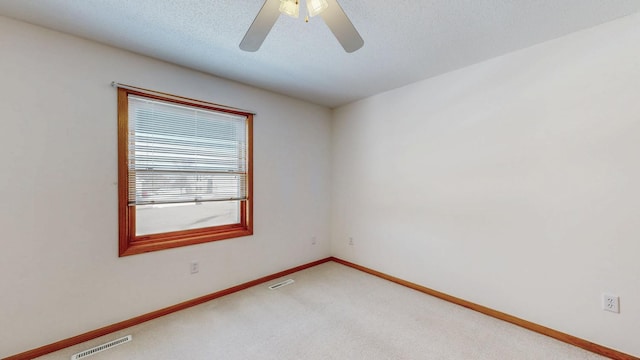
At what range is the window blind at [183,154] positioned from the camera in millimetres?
2199

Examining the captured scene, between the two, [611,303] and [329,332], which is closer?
[611,303]

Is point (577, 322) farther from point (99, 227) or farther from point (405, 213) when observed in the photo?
point (99, 227)

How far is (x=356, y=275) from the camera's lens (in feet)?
10.5

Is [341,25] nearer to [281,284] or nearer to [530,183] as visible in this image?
[530,183]

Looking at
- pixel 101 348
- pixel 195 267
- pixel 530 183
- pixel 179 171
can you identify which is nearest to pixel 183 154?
pixel 179 171

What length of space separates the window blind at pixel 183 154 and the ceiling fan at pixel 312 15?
1437 mm

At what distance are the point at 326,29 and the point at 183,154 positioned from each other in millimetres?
1764

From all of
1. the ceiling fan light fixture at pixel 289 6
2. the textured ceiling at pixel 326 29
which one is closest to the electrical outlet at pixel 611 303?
the textured ceiling at pixel 326 29

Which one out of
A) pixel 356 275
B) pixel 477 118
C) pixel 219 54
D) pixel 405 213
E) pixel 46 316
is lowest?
pixel 356 275

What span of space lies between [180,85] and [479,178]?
3.02 m

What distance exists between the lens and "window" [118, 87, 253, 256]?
215cm

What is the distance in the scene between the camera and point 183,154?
2.45 m

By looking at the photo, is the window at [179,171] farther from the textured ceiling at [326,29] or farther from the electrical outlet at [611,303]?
the electrical outlet at [611,303]

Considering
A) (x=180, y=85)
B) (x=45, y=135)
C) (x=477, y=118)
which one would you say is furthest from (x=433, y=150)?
(x=45, y=135)
